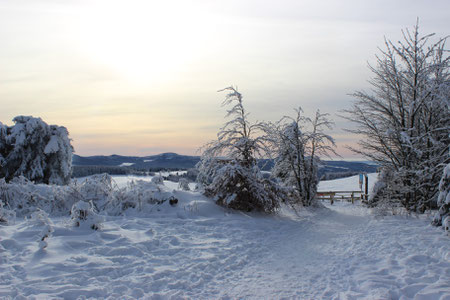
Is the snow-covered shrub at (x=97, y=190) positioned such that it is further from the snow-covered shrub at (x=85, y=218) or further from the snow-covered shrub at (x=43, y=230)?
the snow-covered shrub at (x=43, y=230)

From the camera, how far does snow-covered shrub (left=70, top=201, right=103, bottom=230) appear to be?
768 centimetres

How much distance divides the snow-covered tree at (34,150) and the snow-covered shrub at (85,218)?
14.7 m

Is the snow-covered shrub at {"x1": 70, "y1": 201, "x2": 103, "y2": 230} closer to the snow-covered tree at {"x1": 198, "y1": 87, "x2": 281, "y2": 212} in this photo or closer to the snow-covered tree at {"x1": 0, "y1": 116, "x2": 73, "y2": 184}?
the snow-covered tree at {"x1": 198, "y1": 87, "x2": 281, "y2": 212}

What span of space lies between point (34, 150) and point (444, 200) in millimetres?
21531

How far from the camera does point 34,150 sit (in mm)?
20750

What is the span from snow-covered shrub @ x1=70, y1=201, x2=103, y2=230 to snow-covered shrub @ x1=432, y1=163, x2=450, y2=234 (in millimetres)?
7996

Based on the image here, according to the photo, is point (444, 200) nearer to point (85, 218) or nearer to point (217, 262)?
point (217, 262)

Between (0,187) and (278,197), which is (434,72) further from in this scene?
(0,187)

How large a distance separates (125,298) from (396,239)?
663 cm

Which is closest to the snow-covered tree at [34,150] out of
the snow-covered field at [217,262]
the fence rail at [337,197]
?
the snow-covered field at [217,262]

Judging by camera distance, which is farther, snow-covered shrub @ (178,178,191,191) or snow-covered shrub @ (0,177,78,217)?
snow-covered shrub @ (178,178,191,191)

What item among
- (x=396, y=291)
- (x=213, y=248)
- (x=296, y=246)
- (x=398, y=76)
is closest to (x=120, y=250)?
(x=213, y=248)

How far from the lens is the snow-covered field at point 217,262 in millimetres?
4754

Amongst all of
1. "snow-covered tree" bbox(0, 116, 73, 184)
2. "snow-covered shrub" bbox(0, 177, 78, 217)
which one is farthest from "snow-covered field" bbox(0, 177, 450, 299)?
"snow-covered tree" bbox(0, 116, 73, 184)
